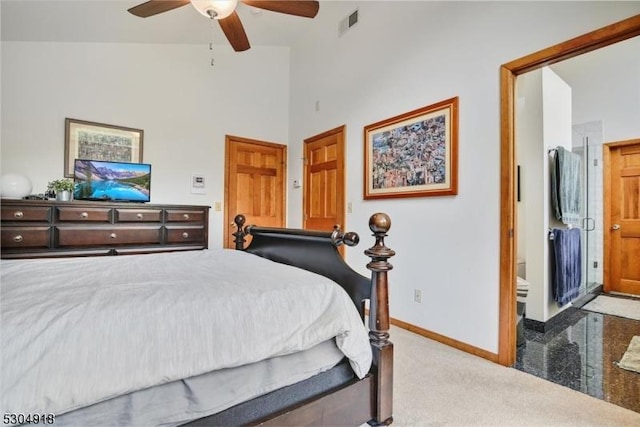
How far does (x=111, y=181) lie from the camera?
10.5ft

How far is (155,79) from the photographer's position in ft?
11.9

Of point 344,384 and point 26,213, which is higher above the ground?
point 26,213

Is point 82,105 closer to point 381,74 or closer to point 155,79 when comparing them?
point 155,79

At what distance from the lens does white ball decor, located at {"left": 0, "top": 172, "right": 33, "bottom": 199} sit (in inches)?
106

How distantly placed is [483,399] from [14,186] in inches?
152

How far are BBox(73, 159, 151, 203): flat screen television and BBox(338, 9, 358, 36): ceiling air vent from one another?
2709 millimetres

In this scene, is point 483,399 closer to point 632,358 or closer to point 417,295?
point 417,295

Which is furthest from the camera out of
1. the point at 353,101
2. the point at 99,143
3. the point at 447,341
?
the point at 353,101

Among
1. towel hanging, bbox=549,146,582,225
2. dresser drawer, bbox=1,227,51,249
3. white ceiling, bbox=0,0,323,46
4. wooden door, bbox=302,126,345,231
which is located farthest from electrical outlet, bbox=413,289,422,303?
white ceiling, bbox=0,0,323,46

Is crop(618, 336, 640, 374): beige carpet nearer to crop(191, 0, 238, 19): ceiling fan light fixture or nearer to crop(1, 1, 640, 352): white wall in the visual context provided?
crop(1, 1, 640, 352): white wall

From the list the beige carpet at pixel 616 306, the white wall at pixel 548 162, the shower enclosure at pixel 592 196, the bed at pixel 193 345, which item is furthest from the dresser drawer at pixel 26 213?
the shower enclosure at pixel 592 196

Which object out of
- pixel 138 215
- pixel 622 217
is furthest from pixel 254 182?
pixel 622 217

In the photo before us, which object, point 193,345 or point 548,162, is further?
point 548,162

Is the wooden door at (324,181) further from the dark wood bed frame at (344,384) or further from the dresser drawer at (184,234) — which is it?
the dark wood bed frame at (344,384)
